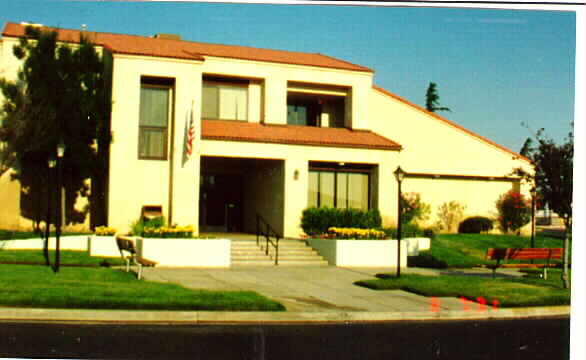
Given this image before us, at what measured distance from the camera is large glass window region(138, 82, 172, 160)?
79.8ft

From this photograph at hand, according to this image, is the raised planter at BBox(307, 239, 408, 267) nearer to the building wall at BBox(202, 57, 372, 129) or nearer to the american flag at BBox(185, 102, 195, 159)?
the american flag at BBox(185, 102, 195, 159)

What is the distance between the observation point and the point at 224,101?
91.0 feet

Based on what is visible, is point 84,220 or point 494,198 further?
point 494,198

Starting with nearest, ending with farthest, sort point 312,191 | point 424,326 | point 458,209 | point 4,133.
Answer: point 424,326, point 4,133, point 312,191, point 458,209

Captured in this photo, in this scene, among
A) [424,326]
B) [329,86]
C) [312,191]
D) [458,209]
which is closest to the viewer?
[424,326]

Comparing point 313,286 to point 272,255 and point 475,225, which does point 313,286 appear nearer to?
point 272,255

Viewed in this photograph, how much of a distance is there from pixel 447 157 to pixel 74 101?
1712 centimetres

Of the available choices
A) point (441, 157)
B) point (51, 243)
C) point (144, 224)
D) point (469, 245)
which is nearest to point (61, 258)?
point (51, 243)

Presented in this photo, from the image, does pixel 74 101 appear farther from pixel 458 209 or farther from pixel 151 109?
pixel 458 209

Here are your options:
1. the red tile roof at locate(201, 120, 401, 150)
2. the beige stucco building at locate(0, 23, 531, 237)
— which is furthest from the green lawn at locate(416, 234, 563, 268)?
the red tile roof at locate(201, 120, 401, 150)

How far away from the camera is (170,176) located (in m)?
24.2

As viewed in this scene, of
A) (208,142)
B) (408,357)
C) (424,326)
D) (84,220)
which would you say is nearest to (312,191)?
(208,142)

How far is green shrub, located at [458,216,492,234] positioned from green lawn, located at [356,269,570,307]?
11.8m

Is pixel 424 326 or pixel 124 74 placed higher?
pixel 124 74
